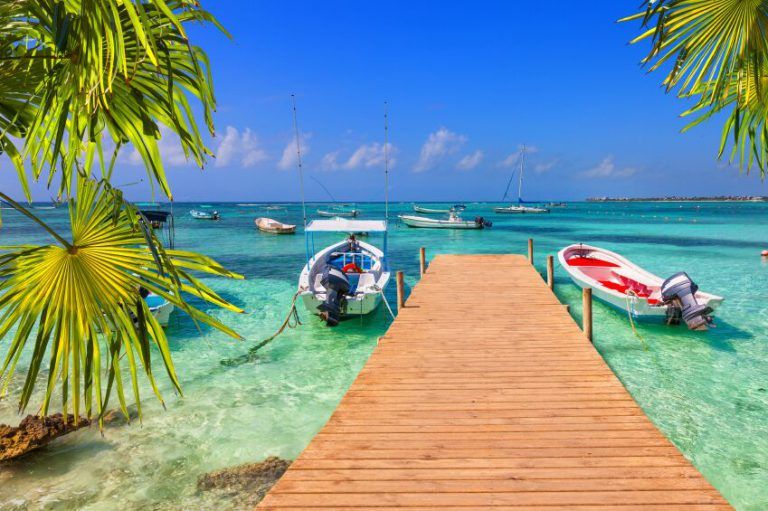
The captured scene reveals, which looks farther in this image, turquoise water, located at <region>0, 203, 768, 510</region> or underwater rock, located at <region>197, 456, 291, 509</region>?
turquoise water, located at <region>0, 203, 768, 510</region>

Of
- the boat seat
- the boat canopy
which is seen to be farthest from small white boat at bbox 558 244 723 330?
the boat canopy

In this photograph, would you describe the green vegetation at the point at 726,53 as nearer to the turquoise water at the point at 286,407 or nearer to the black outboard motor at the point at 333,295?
the turquoise water at the point at 286,407

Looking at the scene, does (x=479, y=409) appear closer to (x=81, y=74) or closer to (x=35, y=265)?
(x=35, y=265)

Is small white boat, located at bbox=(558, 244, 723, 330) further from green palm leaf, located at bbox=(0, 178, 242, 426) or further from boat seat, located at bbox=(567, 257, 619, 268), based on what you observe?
green palm leaf, located at bbox=(0, 178, 242, 426)

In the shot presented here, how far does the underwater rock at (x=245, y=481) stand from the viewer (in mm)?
5464

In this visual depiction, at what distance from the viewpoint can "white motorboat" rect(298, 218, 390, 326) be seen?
459 inches

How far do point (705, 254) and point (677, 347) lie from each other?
72.2ft

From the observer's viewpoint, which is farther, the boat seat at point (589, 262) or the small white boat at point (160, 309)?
the boat seat at point (589, 262)

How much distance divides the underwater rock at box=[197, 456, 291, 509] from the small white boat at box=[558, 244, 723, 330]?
Answer: 9423 mm

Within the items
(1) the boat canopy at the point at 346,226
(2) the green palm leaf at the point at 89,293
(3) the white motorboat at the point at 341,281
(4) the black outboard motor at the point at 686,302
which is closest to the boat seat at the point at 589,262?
(4) the black outboard motor at the point at 686,302

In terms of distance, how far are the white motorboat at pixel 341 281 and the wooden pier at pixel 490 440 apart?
4.11 metres

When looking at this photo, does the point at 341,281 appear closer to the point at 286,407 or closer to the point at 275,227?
the point at 286,407

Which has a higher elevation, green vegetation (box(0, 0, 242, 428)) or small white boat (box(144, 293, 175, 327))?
green vegetation (box(0, 0, 242, 428))

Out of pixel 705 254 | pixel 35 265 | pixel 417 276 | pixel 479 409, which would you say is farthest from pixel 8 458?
pixel 705 254
